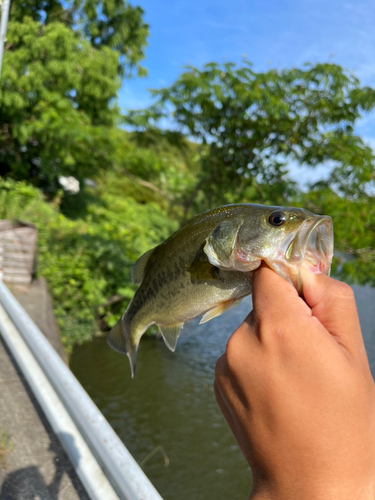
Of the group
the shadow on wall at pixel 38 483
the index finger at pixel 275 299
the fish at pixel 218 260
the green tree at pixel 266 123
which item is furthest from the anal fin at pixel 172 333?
the green tree at pixel 266 123

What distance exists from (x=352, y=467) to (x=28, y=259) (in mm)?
6520

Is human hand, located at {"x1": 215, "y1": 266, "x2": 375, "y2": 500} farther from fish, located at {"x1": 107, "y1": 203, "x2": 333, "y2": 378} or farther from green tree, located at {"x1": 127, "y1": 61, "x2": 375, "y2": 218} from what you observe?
green tree, located at {"x1": 127, "y1": 61, "x2": 375, "y2": 218}

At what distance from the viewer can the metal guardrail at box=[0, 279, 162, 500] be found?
1.85 m

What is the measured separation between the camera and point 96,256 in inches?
321

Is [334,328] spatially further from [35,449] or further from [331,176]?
[331,176]

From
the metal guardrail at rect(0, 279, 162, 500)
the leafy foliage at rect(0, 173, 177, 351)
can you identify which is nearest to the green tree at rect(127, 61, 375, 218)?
the leafy foliage at rect(0, 173, 177, 351)

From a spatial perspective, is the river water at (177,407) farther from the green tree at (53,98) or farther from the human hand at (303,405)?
the green tree at (53,98)

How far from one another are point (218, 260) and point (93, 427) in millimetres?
1556

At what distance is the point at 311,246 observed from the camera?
115cm

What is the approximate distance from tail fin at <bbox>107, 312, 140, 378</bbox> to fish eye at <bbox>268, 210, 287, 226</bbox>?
32.6 inches

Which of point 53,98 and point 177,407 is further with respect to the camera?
point 53,98

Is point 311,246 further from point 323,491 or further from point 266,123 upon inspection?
point 266,123

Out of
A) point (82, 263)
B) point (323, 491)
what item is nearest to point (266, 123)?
point (82, 263)

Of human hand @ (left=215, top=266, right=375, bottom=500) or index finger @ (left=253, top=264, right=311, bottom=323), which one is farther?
index finger @ (left=253, top=264, right=311, bottom=323)
